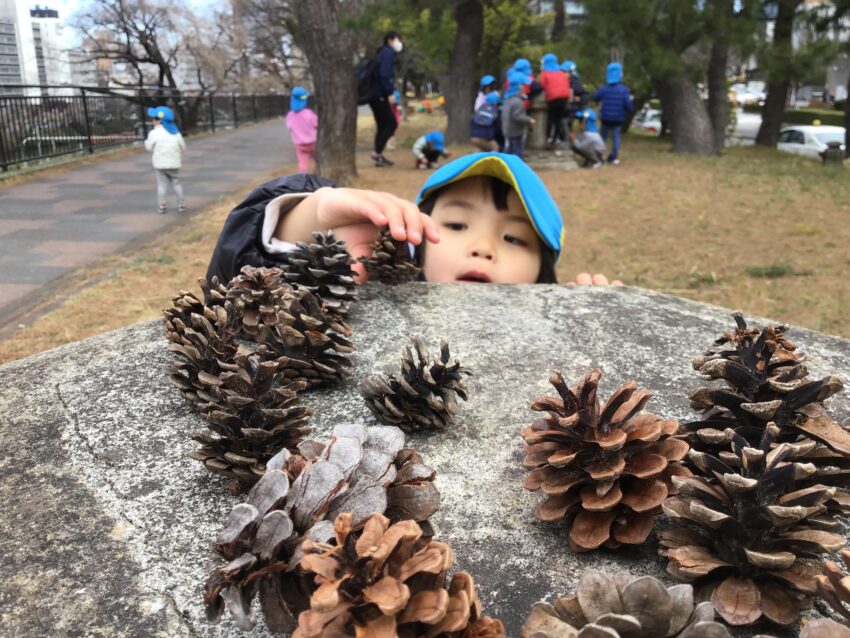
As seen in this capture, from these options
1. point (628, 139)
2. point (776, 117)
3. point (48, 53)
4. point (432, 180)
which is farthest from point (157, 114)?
point (776, 117)

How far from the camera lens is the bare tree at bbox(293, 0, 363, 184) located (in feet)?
26.9

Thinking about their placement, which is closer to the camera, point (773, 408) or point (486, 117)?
point (773, 408)

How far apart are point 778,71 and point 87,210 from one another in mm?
10830

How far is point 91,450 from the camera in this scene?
1.18 m

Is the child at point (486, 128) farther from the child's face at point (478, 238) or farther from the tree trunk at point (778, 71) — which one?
→ the child's face at point (478, 238)

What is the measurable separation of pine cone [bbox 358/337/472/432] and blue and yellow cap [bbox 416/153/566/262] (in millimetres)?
1051

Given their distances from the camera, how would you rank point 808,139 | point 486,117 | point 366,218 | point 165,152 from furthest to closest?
point 808,139
point 486,117
point 165,152
point 366,218

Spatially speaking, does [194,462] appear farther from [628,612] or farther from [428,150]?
[428,150]

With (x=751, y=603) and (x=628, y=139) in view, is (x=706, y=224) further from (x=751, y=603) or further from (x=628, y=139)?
(x=628, y=139)

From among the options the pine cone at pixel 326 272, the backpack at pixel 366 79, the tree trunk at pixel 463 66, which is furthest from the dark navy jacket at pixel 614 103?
the pine cone at pixel 326 272

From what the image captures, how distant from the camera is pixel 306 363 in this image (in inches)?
53.2

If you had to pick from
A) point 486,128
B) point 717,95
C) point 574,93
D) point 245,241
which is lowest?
point 245,241

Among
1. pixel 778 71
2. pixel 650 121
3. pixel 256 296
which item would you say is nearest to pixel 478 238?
pixel 256 296

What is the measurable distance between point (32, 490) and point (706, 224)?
7349mm
